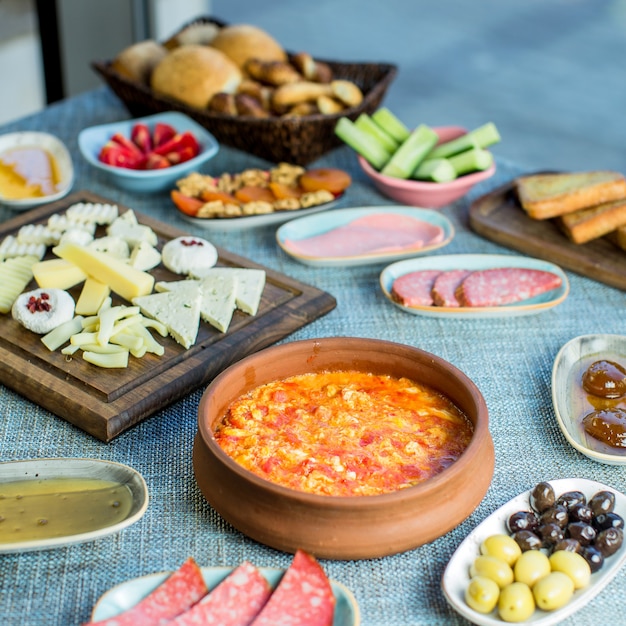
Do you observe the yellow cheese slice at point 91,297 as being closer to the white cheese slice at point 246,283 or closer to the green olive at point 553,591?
the white cheese slice at point 246,283

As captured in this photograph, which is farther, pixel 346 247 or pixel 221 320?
pixel 346 247

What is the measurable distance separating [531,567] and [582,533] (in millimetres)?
123

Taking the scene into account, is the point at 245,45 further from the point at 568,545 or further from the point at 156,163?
the point at 568,545

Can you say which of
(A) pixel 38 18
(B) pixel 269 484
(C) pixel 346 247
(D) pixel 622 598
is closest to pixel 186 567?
(B) pixel 269 484

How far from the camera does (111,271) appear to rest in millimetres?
1919

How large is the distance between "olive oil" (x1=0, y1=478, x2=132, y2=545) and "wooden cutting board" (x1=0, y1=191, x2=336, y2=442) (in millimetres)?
186

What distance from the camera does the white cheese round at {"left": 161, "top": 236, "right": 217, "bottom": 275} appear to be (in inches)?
79.2

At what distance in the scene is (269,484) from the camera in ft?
4.23

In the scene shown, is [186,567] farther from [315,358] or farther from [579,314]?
[579,314]

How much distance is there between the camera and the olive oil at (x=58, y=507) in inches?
52.6

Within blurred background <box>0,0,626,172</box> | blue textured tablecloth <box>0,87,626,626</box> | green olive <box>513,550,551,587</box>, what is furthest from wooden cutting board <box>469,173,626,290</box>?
blurred background <box>0,0,626,172</box>

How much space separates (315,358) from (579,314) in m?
0.75

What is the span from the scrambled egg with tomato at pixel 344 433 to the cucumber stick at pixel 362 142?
3.24ft

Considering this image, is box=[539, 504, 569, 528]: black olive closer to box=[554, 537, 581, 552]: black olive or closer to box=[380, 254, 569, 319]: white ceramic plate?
box=[554, 537, 581, 552]: black olive
